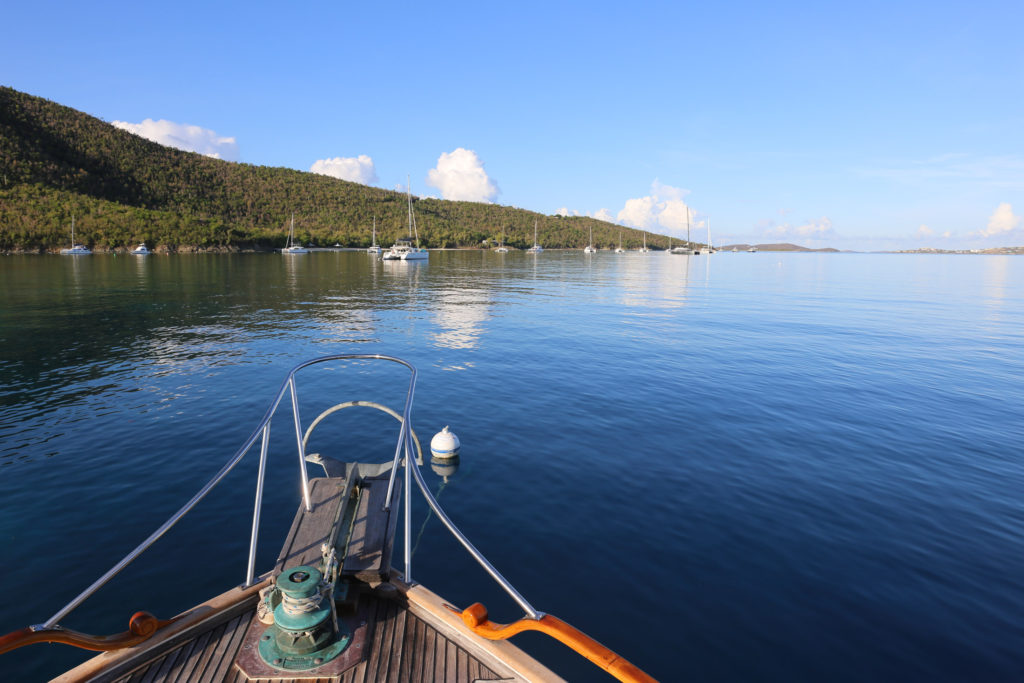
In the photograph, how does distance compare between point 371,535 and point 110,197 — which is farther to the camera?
point 110,197

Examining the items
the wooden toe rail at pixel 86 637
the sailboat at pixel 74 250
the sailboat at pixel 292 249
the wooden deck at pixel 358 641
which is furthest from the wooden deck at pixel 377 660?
the sailboat at pixel 292 249

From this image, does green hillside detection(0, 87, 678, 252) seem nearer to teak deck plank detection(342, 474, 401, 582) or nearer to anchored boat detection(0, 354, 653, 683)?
teak deck plank detection(342, 474, 401, 582)

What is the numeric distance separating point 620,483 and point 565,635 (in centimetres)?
866

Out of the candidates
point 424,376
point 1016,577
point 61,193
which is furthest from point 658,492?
point 61,193

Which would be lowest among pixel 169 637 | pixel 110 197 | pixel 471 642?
pixel 471 642

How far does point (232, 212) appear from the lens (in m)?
181

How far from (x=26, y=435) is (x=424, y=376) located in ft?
44.4

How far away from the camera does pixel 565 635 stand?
15.7 feet

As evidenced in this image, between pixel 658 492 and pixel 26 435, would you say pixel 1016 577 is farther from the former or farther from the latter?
pixel 26 435

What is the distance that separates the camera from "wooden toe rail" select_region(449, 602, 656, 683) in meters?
4.35

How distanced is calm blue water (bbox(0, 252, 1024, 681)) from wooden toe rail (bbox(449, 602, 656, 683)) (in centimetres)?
292

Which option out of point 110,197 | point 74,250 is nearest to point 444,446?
point 74,250

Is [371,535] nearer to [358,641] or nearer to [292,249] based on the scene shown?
[358,641]

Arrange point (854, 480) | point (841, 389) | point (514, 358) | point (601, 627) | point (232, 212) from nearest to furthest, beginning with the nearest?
point (601, 627) → point (854, 480) → point (841, 389) → point (514, 358) → point (232, 212)
